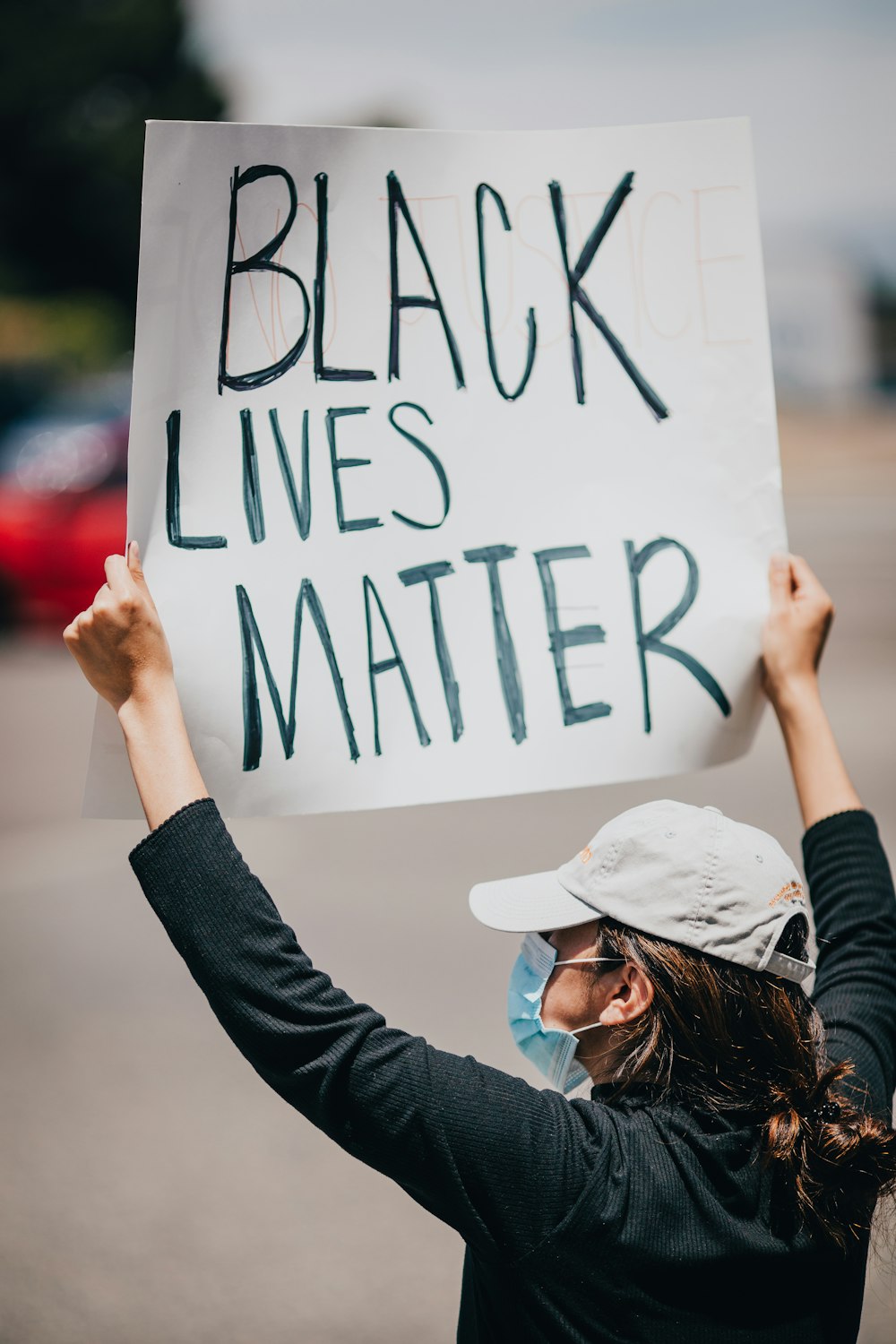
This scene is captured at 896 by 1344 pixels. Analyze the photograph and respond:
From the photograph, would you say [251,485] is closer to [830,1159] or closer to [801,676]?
[801,676]

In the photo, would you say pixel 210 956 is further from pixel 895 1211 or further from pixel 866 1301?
pixel 866 1301

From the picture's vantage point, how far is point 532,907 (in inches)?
62.7

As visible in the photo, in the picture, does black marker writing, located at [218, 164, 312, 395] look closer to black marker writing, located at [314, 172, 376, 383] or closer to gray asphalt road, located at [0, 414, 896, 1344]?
black marker writing, located at [314, 172, 376, 383]

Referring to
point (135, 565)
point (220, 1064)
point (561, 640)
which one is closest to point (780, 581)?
point (561, 640)

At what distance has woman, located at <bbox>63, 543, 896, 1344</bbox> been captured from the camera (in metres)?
1.35

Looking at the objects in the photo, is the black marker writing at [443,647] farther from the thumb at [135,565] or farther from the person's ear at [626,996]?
the person's ear at [626,996]

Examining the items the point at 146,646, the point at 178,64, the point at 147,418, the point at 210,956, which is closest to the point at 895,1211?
the point at 210,956

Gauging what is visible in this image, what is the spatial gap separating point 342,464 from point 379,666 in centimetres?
28

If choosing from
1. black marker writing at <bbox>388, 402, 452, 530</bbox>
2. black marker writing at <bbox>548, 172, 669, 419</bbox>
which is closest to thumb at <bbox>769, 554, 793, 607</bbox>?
black marker writing at <bbox>548, 172, 669, 419</bbox>

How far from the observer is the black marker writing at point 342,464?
1.91m

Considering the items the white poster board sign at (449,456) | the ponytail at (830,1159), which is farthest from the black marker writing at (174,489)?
the ponytail at (830,1159)

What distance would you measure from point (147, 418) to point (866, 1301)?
8.20 feet

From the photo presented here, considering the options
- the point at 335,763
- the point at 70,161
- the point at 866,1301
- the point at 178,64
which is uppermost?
the point at 178,64

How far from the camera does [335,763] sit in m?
1.91
